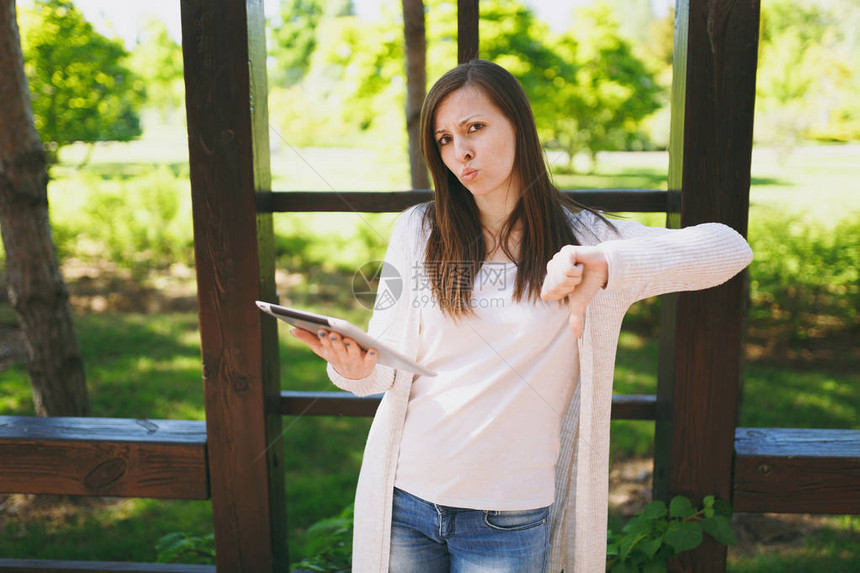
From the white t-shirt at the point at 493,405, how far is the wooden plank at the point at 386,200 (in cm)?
42

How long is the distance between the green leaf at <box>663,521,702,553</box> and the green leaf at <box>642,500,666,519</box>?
1.4 inches

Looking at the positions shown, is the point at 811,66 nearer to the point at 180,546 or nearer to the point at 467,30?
the point at 467,30

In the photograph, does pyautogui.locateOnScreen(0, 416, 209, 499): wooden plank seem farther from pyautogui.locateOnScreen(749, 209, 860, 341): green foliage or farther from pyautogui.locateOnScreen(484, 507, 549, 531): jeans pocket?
pyautogui.locateOnScreen(749, 209, 860, 341): green foliage

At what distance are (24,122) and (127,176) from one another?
564 cm

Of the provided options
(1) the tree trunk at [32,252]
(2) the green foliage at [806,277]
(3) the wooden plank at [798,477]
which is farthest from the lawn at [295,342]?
(3) the wooden plank at [798,477]

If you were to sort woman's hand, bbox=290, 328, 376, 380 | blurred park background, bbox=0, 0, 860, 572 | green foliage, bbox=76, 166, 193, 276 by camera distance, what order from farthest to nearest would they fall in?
green foliage, bbox=76, 166, 193, 276 < blurred park background, bbox=0, 0, 860, 572 < woman's hand, bbox=290, 328, 376, 380

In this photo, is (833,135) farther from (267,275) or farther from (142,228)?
(267,275)

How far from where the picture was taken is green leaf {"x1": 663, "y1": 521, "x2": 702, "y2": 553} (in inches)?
66.5

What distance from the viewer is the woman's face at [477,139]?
1.43 m

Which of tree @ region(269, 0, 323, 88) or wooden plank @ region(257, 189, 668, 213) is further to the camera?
tree @ region(269, 0, 323, 88)

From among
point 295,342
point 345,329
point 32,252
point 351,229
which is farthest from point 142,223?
point 345,329

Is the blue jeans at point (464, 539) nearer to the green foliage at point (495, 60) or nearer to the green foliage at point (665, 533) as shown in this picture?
the green foliage at point (665, 533)

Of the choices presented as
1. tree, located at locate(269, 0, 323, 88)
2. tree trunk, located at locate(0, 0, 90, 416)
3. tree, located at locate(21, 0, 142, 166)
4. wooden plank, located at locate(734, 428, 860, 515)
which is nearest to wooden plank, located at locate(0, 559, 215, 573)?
tree trunk, located at locate(0, 0, 90, 416)

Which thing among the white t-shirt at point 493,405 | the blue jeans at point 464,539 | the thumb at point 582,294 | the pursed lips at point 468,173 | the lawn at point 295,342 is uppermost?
the pursed lips at point 468,173
